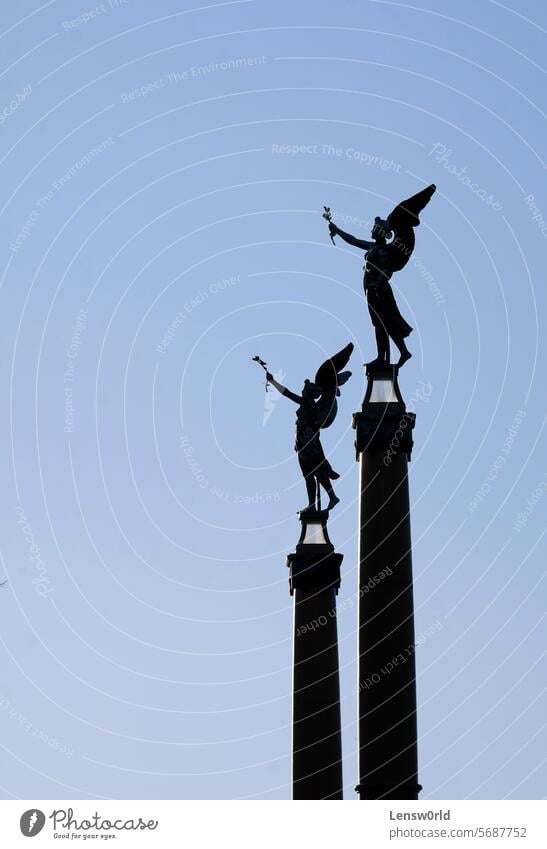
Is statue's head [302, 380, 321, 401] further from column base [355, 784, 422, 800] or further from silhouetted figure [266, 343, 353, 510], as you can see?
column base [355, 784, 422, 800]

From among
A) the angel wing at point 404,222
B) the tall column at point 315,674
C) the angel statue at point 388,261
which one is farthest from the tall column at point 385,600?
the tall column at point 315,674

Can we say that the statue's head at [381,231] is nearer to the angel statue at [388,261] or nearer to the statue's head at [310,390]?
the angel statue at [388,261]

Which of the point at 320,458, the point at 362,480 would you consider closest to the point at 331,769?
the point at 320,458

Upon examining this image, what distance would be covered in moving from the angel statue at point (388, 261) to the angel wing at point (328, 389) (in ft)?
29.1

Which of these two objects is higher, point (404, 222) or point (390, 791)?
point (404, 222)

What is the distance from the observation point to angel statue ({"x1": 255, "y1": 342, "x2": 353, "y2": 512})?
37312 millimetres

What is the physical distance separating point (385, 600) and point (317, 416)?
1294 cm

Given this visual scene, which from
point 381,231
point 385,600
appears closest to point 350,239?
point 381,231

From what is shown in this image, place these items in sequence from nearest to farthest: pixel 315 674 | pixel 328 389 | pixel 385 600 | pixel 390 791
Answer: pixel 390 791, pixel 385 600, pixel 315 674, pixel 328 389

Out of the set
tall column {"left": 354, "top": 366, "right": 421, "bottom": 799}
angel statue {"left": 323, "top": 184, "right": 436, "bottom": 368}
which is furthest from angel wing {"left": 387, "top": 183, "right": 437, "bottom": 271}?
tall column {"left": 354, "top": 366, "right": 421, "bottom": 799}

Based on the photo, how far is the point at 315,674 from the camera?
34219 millimetres

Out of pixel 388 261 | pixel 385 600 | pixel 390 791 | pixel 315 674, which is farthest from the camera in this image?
pixel 315 674

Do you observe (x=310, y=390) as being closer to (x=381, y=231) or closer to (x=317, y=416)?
(x=317, y=416)

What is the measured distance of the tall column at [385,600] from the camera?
24.3 m
